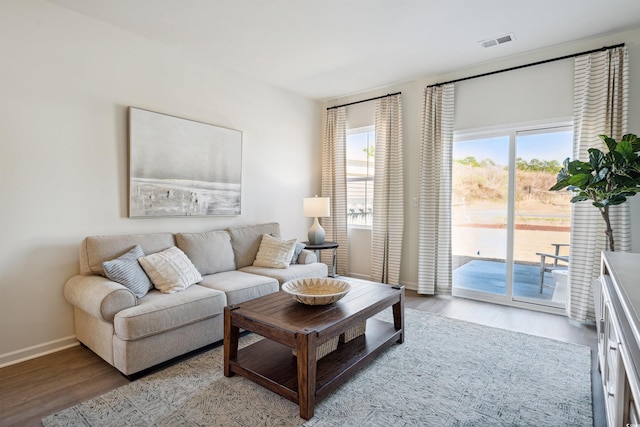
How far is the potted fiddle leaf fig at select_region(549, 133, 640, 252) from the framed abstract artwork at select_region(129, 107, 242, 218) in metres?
3.37

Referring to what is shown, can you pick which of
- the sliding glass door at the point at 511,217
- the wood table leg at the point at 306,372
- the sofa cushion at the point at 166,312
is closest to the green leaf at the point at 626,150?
the sliding glass door at the point at 511,217

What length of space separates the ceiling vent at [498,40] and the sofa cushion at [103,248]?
3759 mm

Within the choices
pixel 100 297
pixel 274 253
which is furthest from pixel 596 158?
pixel 100 297

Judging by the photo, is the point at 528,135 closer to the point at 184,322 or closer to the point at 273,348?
the point at 273,348

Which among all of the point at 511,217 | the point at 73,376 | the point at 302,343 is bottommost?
the point at 73,376

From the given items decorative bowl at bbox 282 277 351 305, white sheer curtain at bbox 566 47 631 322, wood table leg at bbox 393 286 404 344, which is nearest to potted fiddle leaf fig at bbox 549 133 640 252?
white sheer curtain at bbox 566 47 631 322

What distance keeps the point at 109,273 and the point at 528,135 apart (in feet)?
13.9

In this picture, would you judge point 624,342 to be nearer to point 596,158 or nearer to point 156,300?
point 596,158

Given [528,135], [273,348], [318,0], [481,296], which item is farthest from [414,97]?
[273,348]

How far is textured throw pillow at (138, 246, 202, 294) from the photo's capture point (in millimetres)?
2645

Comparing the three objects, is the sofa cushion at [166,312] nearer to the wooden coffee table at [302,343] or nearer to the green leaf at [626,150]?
the wooden coffee table at [302,343]

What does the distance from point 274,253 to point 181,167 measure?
4.37 ft

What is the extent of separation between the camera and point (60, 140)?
2.64m

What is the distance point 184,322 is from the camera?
2.37 meters
